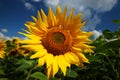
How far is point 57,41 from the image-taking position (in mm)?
3682

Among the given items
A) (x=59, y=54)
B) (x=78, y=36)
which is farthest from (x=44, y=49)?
(x=78, y=36)

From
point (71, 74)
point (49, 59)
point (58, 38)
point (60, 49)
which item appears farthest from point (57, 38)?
point (71, 74)

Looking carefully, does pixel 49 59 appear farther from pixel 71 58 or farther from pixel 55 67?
pixel 71 58

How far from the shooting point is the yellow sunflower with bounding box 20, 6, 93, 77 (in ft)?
11.3

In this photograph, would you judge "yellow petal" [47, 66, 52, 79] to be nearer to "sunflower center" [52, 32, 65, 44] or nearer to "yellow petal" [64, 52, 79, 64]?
"yellow petal" [64, 52, 79, 64]

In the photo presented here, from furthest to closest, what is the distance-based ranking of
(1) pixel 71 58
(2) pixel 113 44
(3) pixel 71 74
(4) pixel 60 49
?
1. (4) pixel 60 49
2. (1) pixel 71 58
3. (3) pixel 71 74
4. (2) pixel 113 44

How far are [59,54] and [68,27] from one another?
1.03 ft

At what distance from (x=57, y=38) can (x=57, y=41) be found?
0.11ft

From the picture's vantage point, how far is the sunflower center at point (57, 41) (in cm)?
363

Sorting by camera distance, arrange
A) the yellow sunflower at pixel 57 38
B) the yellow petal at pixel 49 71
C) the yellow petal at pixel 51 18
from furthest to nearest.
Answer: the yellow petal at pixel 51 18 → the yellow sunflower at pixel 57 38 → the yellow petal at pixel 49 71

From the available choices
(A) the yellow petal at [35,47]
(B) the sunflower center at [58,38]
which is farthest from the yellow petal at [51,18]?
(A) the yellow petal at [35,47]

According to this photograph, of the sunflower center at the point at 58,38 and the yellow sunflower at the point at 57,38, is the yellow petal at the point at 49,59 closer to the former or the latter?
the yellow sunflower at the point at 57,38

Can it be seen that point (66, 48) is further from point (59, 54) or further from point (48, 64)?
point (48, 64)

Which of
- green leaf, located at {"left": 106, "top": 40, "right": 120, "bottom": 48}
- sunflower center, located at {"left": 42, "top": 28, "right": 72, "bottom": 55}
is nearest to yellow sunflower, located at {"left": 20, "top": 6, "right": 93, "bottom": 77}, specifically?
sunflower center, located at {"left": 42, "top": 28, "right": 72, "bottom": 55}
